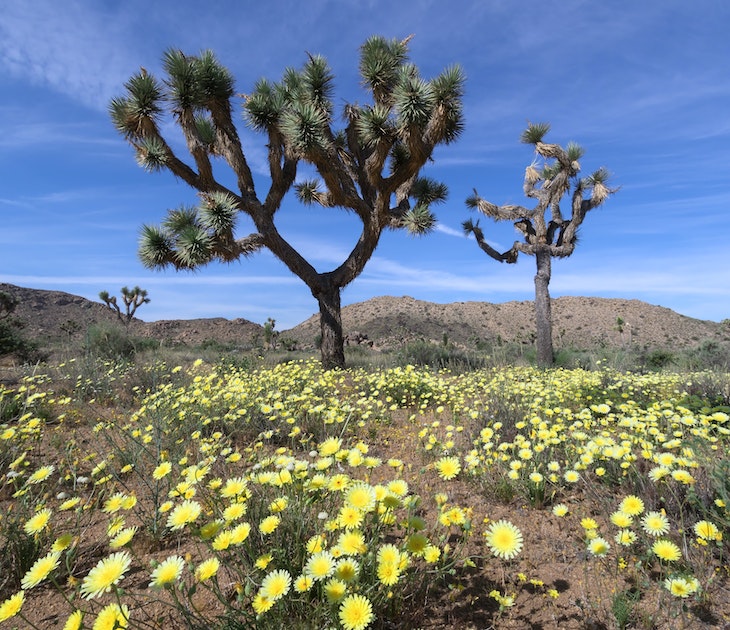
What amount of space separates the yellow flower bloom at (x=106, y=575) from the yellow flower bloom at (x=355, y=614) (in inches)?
28.9

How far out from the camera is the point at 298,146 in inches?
354

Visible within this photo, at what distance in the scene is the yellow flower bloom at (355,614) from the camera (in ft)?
4.35

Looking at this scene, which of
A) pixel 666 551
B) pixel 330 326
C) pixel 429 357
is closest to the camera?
pixel 666 551

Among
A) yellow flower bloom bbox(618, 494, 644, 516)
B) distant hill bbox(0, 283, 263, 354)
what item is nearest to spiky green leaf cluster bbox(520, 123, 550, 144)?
yellow flower bloom bbox(618, 494, 644, 516)

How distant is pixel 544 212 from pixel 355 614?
1303 centimetres

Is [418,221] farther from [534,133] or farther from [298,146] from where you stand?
[534,133]

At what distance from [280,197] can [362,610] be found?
32.7 feet

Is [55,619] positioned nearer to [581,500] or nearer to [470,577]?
[470,577]

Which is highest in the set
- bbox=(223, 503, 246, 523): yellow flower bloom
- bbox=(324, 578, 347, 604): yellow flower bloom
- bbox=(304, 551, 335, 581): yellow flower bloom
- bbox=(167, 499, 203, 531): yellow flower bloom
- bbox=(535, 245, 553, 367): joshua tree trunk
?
bbox=(535, 245, 553, 367): joshua tree trunk

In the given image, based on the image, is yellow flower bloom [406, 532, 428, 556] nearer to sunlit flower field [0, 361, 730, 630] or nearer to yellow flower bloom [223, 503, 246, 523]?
sunlit flower field [0, 361, 730, 630]

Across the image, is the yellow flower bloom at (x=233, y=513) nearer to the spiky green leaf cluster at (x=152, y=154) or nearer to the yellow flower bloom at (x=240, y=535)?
the yellow flower bloom at (x=240, y=535)

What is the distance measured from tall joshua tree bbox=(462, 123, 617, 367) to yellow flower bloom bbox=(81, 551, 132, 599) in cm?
1144

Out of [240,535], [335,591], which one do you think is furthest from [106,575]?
[335,591]

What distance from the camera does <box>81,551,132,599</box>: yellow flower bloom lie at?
1.36m
